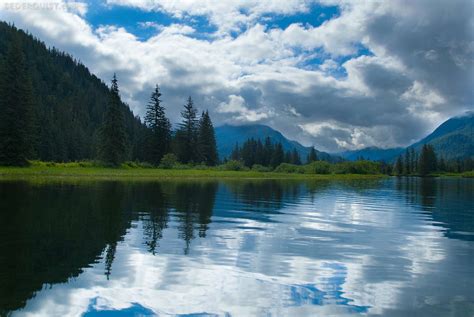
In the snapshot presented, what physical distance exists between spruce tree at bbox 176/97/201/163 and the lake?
93467 mm

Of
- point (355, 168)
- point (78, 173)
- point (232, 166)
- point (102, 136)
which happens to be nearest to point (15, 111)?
point (78, 173)

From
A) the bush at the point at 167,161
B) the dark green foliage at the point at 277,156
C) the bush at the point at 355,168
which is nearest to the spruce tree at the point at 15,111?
the bush at the point at 167,161

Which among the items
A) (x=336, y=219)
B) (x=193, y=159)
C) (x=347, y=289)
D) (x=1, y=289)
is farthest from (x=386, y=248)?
(x=193, y=159)

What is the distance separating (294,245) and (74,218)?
1060cm

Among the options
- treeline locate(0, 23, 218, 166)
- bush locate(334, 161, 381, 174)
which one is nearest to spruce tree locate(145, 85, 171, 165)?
treeline locate(0, 23, 218, 166)

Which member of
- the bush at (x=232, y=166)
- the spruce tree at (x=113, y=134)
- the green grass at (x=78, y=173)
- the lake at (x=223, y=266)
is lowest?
the lake at (x=223, y=266)

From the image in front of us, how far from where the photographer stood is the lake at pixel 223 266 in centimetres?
860

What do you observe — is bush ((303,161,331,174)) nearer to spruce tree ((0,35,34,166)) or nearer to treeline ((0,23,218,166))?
treeline ((0,23,218,166))

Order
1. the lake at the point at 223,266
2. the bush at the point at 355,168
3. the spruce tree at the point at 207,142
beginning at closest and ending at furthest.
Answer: the lake at the point at 223,266 < the spruce tree at the point at 207,142 < the bush at the point at 355,168

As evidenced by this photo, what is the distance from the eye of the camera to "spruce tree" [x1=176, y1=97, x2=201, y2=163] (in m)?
115

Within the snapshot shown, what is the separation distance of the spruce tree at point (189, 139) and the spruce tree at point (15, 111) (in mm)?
49537

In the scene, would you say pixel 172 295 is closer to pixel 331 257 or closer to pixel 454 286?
pixel 331 257

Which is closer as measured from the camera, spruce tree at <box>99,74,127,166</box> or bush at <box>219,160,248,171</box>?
spruce tree at <box>99,74,127,166</box>

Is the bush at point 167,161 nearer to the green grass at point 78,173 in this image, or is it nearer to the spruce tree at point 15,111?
the green grass at point 78,173
